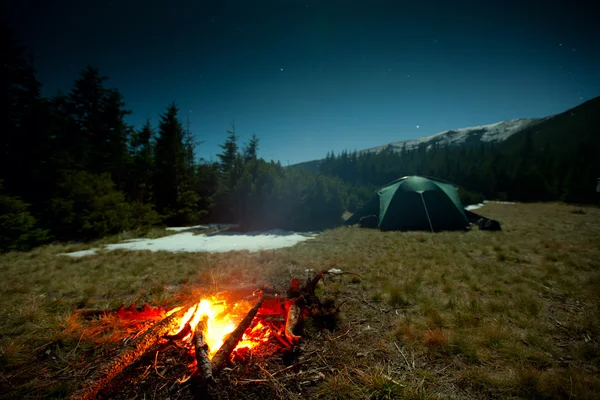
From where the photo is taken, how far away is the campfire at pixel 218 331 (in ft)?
6.35

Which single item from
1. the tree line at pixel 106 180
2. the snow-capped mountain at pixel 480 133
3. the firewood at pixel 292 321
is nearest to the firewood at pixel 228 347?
the firewood at pixel 292 321

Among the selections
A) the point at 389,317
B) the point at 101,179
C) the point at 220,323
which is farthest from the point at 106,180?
the point at 389,317

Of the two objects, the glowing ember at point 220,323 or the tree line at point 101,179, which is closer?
the glowing ember at point 220,323

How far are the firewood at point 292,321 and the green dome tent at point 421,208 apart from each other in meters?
8.30

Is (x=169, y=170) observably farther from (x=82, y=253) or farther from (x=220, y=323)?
(x=220, y=323)

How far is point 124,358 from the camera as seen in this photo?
6.75ft

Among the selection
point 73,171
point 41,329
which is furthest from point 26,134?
point 41,329

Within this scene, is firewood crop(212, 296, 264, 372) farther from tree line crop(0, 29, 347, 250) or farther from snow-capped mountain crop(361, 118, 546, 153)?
snow-capped mountain crop(361, 118, 546, 153)

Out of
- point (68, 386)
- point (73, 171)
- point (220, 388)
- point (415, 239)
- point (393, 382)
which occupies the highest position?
point (73, 171)

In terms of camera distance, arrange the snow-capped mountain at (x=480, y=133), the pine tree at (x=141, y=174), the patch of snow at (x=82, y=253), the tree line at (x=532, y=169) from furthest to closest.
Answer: the snow-capped mountain at (x=480, y=133)
the tree line at (x=532, y=169)
the pine tree at (x=141, y=174)
the patch of snow at (x=82, y=253)

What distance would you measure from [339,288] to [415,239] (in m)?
5.30

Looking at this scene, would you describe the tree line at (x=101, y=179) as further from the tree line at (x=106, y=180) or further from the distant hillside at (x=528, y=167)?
the distant hillside at (x=528, y=167)

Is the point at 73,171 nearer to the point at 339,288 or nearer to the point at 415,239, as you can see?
the point at 339,288

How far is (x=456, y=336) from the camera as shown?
245 centimetres
